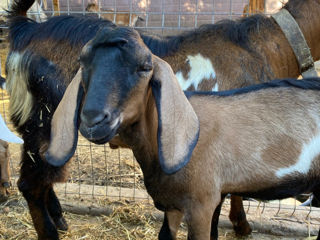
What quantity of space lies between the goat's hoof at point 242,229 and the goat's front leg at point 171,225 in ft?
3.01

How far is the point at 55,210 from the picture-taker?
3656 mm

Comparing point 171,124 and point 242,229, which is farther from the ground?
point 171,124

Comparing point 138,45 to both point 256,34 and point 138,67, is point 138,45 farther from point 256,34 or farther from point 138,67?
point 256,34

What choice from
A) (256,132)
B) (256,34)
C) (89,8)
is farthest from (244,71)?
(89,8)

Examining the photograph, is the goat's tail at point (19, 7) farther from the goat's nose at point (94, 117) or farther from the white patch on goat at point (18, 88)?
the goat's nose at point (94, 117)

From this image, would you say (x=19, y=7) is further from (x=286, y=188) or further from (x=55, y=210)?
(x=286, y=188)

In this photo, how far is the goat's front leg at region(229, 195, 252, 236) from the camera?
11.6 ft

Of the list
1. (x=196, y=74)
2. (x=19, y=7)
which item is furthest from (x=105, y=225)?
(x=19, y=7)

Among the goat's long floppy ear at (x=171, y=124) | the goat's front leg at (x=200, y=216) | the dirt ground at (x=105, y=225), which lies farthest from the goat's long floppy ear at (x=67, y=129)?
the dirt ground at (x=105, y=225)

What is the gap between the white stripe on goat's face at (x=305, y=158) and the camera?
247 cm

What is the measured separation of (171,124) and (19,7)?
1.86 m

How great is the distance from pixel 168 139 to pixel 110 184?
278cm

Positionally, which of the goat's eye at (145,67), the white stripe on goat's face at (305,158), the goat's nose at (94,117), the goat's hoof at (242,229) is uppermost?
the goat's eye at (145,67)

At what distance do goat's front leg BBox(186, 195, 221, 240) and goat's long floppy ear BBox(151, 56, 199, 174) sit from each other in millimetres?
419
